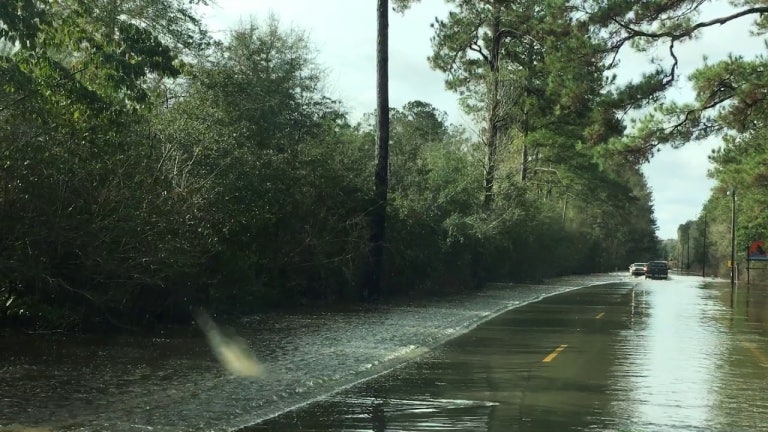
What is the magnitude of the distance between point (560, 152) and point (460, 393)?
55151 millimetres

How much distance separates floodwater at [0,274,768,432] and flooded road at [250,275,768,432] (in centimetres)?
3

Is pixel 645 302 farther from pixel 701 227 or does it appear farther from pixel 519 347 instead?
pixel 701 227

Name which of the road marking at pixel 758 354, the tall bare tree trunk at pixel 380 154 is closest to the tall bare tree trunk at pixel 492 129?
the tall bare tree trunk at pixel 380 154

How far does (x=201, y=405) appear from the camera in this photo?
1011cm

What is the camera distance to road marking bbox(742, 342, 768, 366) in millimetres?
14859

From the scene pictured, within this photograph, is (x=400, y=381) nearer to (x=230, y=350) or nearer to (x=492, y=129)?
(x=230, y=350)

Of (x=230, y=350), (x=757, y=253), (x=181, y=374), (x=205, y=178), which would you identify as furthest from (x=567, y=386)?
(x=757, y=253)

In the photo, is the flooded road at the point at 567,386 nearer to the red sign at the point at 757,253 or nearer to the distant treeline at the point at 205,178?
the distant treeline at the point at 205,178

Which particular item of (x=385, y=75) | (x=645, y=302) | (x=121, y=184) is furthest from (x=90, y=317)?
(x=645, y=302)

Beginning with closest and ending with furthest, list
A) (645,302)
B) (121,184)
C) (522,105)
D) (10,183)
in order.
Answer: (10,183)
(121,184)
(645,302)
(522,105)

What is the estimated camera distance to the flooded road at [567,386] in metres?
9.25

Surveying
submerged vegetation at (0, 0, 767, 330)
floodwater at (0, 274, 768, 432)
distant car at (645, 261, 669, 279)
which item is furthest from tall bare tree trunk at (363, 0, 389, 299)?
distant car at (645, 261, 669, 279)

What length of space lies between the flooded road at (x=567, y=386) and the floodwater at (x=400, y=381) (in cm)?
3

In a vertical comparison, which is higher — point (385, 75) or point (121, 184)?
point (385, 75)
